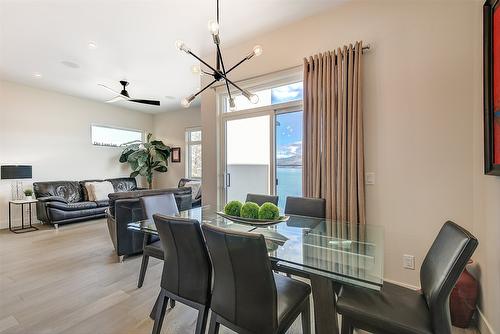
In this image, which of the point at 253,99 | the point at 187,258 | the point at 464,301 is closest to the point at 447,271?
the point at 464,301

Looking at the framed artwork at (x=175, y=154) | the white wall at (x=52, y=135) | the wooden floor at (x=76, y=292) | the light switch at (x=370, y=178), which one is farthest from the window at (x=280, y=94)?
the white wall at (x=52, y=135)

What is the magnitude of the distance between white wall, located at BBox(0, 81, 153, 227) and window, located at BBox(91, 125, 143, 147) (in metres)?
0.15

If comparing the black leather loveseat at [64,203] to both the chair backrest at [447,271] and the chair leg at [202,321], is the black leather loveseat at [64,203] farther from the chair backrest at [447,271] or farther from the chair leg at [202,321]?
the chair backrest at [447,271]

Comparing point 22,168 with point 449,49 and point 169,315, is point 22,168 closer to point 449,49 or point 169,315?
point 169,315

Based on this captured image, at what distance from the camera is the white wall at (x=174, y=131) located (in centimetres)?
700

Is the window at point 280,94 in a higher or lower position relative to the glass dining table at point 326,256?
higher

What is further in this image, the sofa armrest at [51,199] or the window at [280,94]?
the sofa armrest at [51,199]

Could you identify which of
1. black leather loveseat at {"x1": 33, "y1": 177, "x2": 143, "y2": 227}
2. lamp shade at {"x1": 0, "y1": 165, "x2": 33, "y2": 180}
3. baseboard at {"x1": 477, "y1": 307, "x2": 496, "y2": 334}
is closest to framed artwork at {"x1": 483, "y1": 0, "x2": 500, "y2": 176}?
baseboard at {"x1": 477, "y1": 307, "x2": 496, "y2": 334}

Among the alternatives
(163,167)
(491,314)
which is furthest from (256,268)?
(163,167)

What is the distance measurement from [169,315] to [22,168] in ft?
16.1

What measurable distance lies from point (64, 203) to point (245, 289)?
535 centimetres

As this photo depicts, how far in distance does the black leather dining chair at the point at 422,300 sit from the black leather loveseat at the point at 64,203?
5578mm

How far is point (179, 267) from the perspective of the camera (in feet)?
5.08

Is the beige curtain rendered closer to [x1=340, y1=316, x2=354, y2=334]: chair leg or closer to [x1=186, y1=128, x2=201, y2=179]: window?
[x1=340, y1=316, x2=354, y2=334]: chair leg
